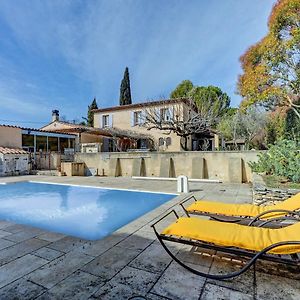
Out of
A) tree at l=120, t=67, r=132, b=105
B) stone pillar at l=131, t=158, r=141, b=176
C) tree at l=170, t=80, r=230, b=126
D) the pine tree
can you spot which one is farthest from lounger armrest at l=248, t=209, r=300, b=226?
the pine tree

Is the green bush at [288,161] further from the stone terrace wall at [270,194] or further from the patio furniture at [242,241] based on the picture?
the patio furniture at [242,241]

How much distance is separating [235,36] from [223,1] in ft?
11.5

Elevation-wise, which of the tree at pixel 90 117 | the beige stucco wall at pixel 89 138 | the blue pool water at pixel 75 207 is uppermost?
the tree at pixel 90 117

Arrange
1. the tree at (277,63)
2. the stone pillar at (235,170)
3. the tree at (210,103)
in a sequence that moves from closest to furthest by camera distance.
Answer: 1. the tree at (277,63)
2. the stone pillar at (235,170)
3. the tree at (210,103)

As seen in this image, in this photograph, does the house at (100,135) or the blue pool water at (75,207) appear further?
the house at (100,135)

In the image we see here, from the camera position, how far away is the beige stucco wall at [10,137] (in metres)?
18.1

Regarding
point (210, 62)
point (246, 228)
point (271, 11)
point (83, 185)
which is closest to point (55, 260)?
point (246, 228)

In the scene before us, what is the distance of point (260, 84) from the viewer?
1162 cm

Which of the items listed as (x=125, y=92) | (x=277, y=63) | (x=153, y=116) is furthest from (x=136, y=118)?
(x=277, y=63)

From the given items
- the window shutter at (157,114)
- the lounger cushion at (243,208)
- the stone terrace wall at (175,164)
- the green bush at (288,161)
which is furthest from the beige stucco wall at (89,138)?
the lounger cushion at (243,208)

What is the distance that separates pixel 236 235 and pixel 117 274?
1707 millimetres

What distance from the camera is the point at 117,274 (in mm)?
2967

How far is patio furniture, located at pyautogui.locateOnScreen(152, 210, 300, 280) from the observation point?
8.55 feet

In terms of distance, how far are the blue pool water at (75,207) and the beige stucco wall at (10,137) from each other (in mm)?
7201
